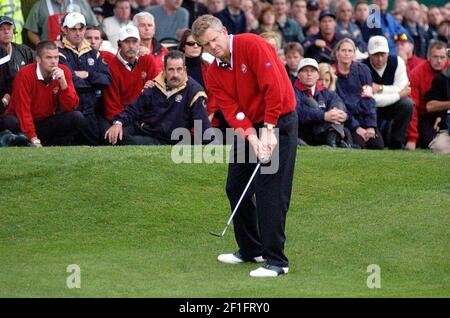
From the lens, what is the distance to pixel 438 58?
16.5m

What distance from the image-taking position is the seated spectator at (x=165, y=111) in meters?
13.9

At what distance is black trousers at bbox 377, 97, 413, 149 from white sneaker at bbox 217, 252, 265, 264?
6.56m

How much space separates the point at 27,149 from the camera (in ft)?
42.7

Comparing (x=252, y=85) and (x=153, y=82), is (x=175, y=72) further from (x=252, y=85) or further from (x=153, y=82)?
(x=252, y=85)

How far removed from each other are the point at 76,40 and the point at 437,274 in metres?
7.04

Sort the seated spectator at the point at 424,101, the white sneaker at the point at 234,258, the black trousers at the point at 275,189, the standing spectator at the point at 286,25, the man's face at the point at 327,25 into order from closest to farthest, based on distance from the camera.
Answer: the black trousers at the point at 275,189, the white sneaker at the point at 234,258, the seated spectator at the point at 424,101, the man's face at the point at 327,25, the standing spectator at the point at 286,25

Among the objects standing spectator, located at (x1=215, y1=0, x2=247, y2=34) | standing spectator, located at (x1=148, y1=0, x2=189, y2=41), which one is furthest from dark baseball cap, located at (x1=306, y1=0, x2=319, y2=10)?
standing spectator, located at (x1=148, y1=0, x2=189, y2=41)

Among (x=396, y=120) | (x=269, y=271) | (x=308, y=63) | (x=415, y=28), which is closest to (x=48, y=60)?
(x=308, y=63)

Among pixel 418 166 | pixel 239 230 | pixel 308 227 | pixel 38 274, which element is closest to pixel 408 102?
pixel 418 166

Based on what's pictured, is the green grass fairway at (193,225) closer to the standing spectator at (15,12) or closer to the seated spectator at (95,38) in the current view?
the seated spectator at (95,38)

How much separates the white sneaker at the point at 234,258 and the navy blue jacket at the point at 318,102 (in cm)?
499

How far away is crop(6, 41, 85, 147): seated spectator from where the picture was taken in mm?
13594

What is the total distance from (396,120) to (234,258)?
672cm

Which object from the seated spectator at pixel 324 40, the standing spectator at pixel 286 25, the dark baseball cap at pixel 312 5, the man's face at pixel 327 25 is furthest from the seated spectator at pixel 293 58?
the dark baseball cap at pixel 312 5
